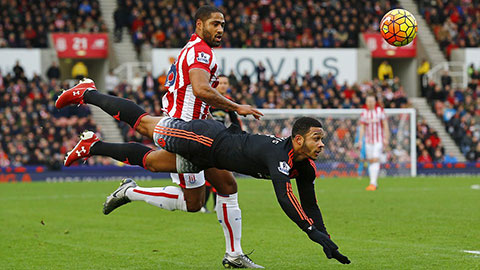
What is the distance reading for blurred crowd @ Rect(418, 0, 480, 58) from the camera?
35.4 meters

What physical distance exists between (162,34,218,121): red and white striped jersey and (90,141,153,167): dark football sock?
48 centimetres

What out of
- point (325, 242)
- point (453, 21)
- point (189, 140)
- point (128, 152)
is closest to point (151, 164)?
point (128, 152)

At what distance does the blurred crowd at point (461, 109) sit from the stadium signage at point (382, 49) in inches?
77.3

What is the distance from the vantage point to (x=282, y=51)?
106 feet

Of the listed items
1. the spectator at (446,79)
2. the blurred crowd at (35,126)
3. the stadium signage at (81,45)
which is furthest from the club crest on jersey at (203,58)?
the spectator at (446,79)

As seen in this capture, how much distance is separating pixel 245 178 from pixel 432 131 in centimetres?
766

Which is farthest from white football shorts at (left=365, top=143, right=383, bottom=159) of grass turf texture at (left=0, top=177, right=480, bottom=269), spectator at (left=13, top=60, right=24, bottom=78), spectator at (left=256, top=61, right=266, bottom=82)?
spectator at (left=13, top=60, right=24, bottom=78)

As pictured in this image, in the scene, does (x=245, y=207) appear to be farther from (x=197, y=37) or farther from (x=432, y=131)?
(x=432, y=131)

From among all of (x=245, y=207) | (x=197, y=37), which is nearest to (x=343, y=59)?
(x=245, y=207)

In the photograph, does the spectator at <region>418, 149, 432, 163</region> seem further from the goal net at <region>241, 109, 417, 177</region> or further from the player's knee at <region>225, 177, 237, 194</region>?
the player's knee at <region>225, 177, 237, 194</region>

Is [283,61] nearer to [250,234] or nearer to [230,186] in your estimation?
[250,234]

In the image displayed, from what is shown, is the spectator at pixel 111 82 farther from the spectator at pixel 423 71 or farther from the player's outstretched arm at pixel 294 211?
the player's outstretched arm at pixel 294 211

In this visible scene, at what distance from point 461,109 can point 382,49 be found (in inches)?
194

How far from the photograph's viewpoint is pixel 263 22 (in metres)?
33.8
